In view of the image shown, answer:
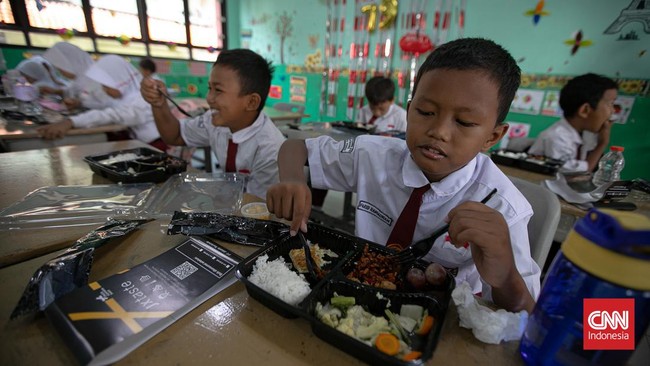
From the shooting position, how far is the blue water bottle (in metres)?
0.37

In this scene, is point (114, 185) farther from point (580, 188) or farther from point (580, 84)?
point (580, 84)

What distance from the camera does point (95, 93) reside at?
2.98 m

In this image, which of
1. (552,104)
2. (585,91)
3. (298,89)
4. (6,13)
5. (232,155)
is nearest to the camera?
(232,155)

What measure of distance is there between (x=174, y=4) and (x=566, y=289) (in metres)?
7.28

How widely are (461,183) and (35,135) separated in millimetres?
2788

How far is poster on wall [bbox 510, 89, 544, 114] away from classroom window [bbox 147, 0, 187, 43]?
6076 mm

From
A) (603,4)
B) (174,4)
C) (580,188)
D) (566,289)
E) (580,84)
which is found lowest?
(580,188)

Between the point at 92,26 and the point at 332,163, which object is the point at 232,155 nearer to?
the point at 332,163

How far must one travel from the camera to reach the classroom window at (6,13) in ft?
13.6

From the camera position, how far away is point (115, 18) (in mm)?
5184

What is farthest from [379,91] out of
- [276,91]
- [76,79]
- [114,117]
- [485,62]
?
[276,91]

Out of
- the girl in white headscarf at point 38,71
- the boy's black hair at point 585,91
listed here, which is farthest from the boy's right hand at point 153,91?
the boy's black hair at point 585,91

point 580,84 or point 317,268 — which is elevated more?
point 580,84

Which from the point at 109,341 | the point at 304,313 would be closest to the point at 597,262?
the point at 304,313
